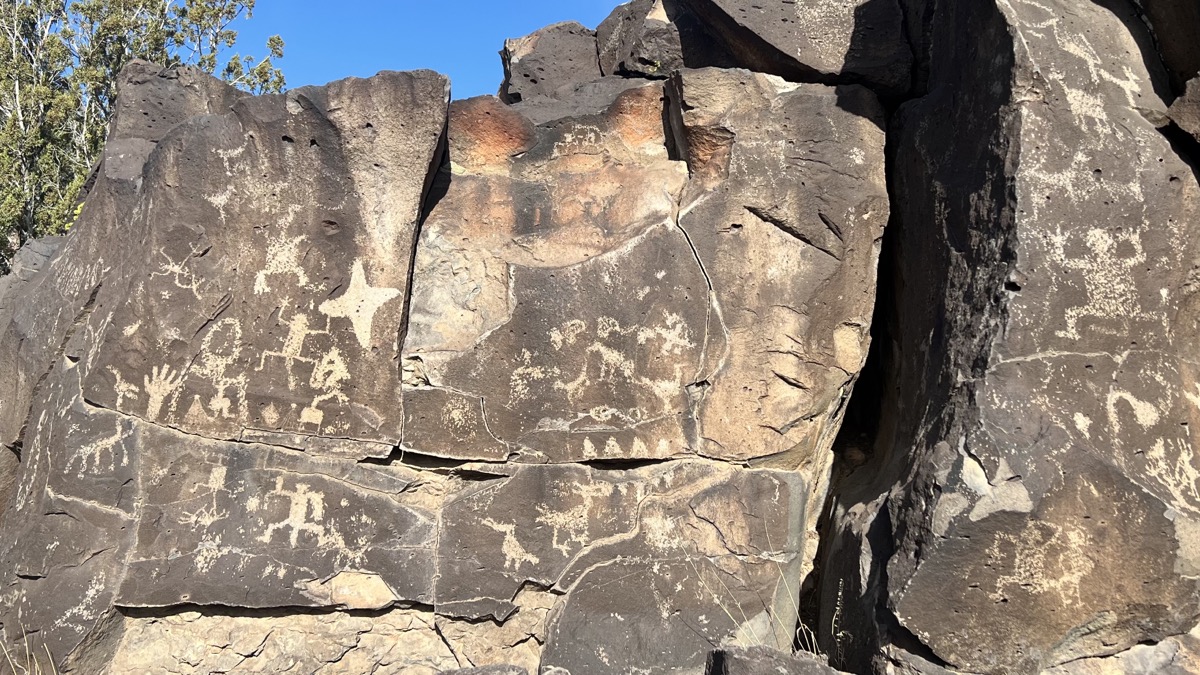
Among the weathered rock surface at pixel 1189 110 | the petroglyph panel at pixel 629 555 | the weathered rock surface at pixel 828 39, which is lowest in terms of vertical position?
the petroglyph panel at pixel 629 555

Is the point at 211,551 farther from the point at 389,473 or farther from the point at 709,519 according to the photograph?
the point at 709,519

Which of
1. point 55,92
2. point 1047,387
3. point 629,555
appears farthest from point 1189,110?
point 55,92

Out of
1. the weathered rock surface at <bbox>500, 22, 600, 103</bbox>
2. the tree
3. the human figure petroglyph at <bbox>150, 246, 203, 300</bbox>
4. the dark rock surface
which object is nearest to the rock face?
the human figure petroglyph at <bbox>150, 246, 203, 300</bbox>

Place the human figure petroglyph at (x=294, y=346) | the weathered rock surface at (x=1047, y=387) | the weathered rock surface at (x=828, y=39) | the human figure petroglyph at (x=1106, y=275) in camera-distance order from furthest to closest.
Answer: the weathered rock surface at (x=828, y=39), the human figure petroglyph at (x=294, y=346), the human figure petroglyph at (x=1106, y=275), the weathered rock surface at (x=1047, y=387)

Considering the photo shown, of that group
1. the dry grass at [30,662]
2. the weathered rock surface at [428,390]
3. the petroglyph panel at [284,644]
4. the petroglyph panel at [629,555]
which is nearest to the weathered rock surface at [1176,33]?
the weathered rock surface at [428,390]

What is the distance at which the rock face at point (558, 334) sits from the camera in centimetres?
247

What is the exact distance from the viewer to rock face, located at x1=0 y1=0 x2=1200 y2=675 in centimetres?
247

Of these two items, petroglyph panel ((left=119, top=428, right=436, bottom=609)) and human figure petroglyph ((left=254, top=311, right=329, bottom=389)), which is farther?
human figure petroglyph ((left=254, top=311, right=329, bottom=389))

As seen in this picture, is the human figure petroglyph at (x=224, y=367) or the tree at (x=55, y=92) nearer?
the human figure petroglyph at (x=224, y=367)

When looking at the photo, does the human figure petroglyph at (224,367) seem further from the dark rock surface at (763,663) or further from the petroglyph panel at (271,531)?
the dark rock surface at (763,663)

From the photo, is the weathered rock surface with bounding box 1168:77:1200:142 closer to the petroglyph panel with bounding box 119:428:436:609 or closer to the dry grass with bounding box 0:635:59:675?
the petroglyph panel with bounding box 119:428:436:609

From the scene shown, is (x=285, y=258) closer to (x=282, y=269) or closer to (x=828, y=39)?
(x=282, y=269)

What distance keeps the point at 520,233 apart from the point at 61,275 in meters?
1.56

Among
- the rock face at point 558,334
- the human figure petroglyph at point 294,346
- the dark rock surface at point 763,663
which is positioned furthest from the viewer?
the human figure petroglyph at point 294,346
